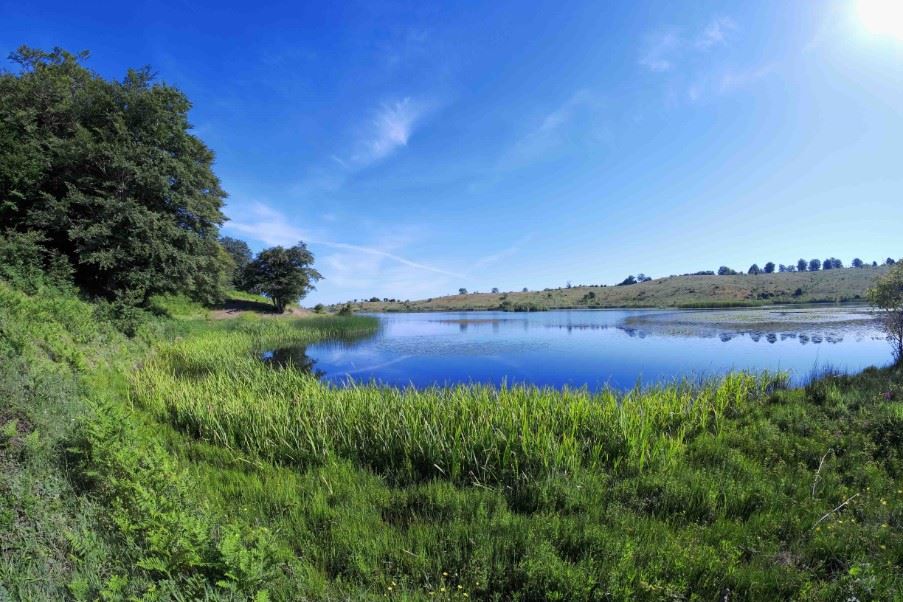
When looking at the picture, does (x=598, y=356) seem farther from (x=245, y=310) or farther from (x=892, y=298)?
(x=245, y=310)

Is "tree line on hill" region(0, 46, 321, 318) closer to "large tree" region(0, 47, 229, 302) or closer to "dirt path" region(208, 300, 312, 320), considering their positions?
"large tree" region(0, 47, 229, 302)

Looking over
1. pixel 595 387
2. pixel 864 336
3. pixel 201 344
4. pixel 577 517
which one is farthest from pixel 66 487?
pixel 864 336

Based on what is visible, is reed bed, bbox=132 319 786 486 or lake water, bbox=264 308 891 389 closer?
reed bed, bbox=132 319 786 486

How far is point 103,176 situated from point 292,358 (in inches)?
535

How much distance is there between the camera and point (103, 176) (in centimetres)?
1942

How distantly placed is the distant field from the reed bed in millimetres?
72803

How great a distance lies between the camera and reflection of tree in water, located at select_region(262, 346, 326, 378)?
64.5 ft

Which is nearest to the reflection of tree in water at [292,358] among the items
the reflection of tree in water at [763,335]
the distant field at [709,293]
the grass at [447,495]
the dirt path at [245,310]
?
the grass at [447,495]

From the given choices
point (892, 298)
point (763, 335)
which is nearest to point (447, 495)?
point (892, 298)

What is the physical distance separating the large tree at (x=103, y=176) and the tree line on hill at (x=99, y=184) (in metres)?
0.05

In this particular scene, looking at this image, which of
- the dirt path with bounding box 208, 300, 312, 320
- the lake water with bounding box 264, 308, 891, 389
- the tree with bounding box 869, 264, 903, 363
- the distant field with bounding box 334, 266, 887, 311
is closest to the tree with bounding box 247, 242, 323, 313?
the dirt path with bounding box 208, 300, 312, 320

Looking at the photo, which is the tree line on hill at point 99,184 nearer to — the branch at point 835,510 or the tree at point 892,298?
the branch at point 835,510

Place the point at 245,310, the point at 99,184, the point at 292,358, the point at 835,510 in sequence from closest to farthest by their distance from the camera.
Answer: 1. the point at 835,510
2. the point at 99,184
3. the point at 292,358
4. the point at 245,310

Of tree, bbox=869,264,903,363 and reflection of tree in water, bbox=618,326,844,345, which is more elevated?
tree, bbox=869,264,903,363
